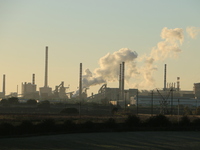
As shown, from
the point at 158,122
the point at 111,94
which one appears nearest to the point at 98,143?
the point at 158,122

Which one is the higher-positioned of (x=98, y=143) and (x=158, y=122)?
(x=158, y=122)

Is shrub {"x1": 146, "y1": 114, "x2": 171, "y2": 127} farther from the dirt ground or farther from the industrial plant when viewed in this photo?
the industrial plant

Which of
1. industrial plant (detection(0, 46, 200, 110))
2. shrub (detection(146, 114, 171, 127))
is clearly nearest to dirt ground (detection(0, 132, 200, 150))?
shrub (detection(146, 114, 171, 127))

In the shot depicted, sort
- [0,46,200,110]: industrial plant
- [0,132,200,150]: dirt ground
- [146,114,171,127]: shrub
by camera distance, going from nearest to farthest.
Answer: [0,132,200,150]: dirt ground, [146,114,171,127]: shrub, [0,46,200,110]: industrial plant

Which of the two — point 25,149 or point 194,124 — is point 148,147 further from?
point 194,124

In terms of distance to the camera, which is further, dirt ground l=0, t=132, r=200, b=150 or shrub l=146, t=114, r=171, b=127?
shrub l=146, t=114, r=171, b=127

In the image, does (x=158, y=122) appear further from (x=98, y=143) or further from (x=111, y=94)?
(x=111, y=94)

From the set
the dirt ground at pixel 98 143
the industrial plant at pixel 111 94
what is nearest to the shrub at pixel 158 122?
the dirt ground at pixel 98 143

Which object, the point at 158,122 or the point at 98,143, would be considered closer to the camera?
the point at 98,143

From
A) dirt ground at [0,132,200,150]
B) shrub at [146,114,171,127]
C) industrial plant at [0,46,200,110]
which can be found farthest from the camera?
industrial plant at [0,46,200,110]

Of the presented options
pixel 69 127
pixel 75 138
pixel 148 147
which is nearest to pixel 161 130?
pixel 69 127

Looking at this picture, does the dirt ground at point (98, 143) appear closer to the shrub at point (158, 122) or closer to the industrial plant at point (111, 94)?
the shrub at point (158, 122)

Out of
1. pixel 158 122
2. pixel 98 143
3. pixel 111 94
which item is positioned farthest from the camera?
pixel 111 94

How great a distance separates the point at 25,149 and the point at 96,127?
48.8ft
